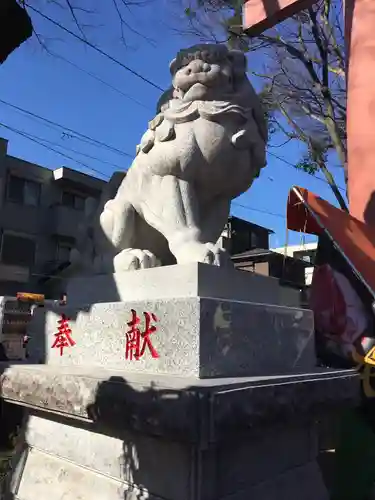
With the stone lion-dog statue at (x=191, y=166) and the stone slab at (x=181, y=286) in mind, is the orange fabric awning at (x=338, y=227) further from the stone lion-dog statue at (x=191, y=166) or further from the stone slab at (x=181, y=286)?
the stone lion-dog statue at (x=191, y=166)

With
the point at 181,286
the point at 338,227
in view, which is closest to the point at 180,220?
the point at 181,286

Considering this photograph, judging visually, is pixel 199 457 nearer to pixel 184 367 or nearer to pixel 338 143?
pixel 184 367

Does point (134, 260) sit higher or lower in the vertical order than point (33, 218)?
lower

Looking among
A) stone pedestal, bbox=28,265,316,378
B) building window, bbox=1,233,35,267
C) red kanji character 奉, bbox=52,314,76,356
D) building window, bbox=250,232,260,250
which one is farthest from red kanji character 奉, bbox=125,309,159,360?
building window, bbox=250,232,260,250

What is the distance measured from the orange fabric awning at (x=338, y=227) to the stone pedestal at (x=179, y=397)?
1.68 meters

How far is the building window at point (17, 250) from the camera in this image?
14148 millimetres

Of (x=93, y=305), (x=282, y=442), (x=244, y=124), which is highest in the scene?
(x=244, y=124)

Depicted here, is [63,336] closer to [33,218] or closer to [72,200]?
[33,218]

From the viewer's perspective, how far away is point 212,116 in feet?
7.31

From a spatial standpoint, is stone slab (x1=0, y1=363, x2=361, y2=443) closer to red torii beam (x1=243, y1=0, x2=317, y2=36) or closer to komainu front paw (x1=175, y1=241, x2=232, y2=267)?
komainu front paw (x1=175, y1=241, x2=232, y2=267)

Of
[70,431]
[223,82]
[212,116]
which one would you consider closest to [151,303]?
[70,431]

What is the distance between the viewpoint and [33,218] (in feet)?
49.6

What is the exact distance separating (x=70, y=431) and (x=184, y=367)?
2.53ft

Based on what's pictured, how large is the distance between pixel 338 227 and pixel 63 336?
2.71 m
